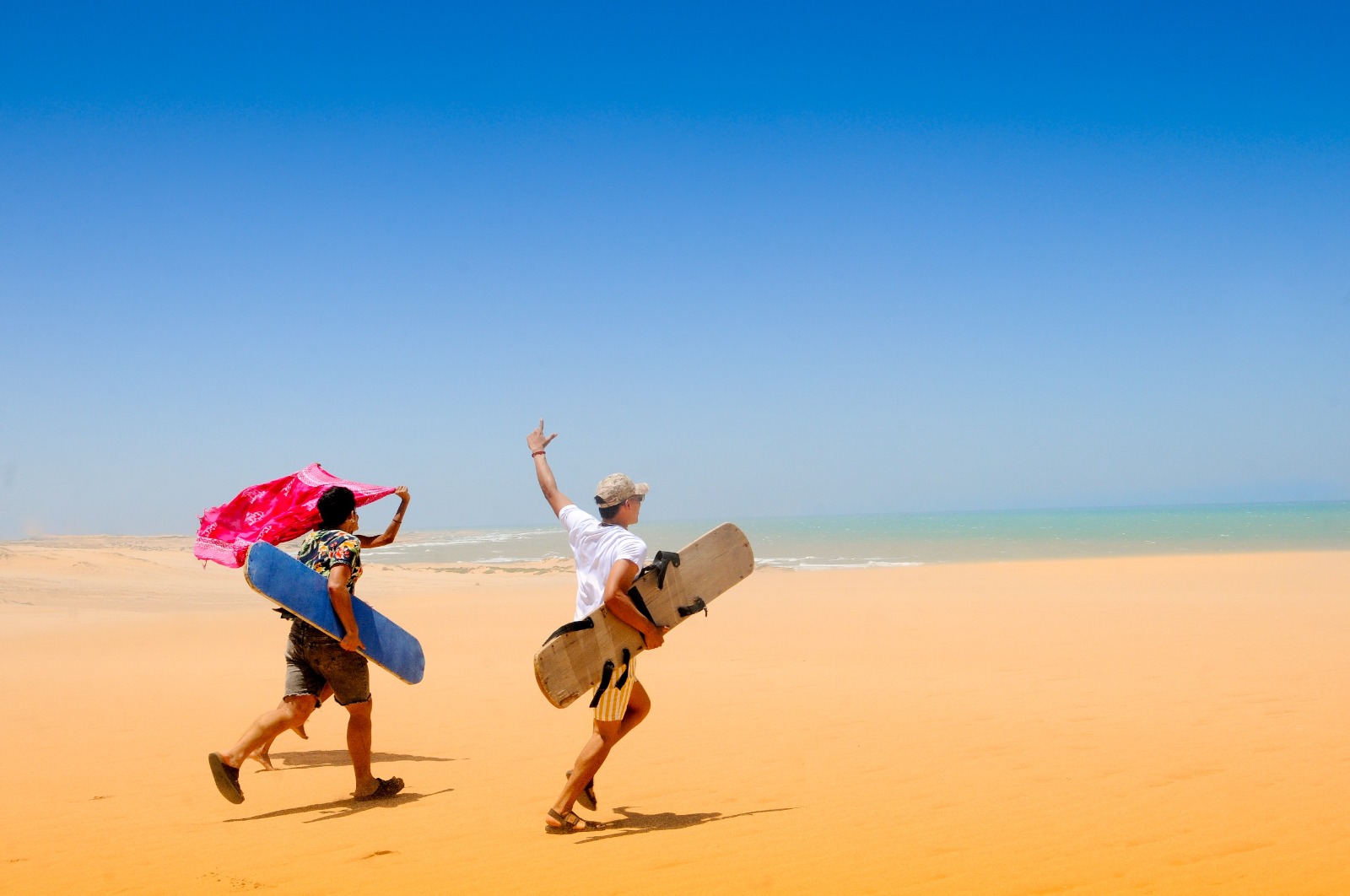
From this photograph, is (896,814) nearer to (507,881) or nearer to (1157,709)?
(507,881)

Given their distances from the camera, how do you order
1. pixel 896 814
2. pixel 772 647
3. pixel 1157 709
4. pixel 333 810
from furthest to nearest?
pixel 772 647 < pixel 1157 709 < pixel 333 810 < pixel 896 814

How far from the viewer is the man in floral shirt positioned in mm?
4914

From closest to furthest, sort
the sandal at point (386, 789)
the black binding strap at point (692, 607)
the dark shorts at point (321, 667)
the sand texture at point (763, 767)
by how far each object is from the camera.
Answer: the sand texture at point (763, 767) < the black binding strap at point (692, 607) < the dark shorts at point (321, 667) < the sandal at point (386, 789)

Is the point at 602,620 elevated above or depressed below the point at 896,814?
above

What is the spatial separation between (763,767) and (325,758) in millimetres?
3101

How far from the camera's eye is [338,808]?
17.2 ft

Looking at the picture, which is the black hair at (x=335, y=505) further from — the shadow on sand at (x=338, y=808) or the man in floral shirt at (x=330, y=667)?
the shadow on sand at (x=338, y=808)

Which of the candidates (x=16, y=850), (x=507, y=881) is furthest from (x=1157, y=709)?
(x=16, y=850)

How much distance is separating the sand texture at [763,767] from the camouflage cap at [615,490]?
1584 millimetres

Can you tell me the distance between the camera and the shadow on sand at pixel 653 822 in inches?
182

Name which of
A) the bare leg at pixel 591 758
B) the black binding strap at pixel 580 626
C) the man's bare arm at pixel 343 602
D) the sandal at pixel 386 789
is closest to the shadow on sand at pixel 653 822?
the bare leg at pixel 591 758

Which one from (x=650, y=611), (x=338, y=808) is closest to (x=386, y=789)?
(x=338, y=808)

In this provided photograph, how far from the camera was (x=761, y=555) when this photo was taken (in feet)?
137

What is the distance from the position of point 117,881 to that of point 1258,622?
13.0 metres
